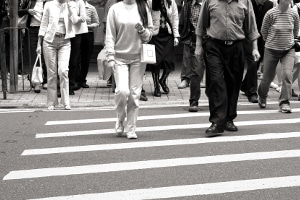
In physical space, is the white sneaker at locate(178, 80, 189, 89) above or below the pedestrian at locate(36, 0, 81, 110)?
below

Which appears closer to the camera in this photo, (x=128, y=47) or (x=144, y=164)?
(x=144, y=164)

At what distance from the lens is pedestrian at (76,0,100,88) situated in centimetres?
1587

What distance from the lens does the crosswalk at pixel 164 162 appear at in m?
7.67

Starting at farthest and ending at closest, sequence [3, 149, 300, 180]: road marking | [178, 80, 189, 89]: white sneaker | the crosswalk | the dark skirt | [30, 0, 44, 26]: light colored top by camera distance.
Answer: [178, 80, 189, 89]: white sneaker → [30, 0, 44, 26]: light colored top → the dark skirt → [3, 149, 300, 180]: road marking → the crosswalk

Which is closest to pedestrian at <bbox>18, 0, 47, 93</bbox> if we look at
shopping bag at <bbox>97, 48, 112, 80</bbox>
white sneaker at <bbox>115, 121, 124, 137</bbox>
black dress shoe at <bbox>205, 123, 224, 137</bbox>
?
shopping bag at <bbox>97, 48, 112, 80</bbox>

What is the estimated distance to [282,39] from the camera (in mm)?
12797

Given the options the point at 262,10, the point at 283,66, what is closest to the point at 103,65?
the point at 262,10

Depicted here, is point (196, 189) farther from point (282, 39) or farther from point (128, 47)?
point (282, 39)

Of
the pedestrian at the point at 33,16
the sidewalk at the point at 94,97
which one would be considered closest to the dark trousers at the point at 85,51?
the sidewalk at the point at 94,97

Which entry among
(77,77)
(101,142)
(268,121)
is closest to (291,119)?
(268,121)

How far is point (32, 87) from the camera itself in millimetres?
15383

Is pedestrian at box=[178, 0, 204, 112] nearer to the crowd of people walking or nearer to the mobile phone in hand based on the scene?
the crowd of people walking

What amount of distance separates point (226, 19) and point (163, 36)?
471 cm

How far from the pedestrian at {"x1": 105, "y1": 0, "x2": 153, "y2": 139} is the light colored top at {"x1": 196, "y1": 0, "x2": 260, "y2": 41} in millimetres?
802
